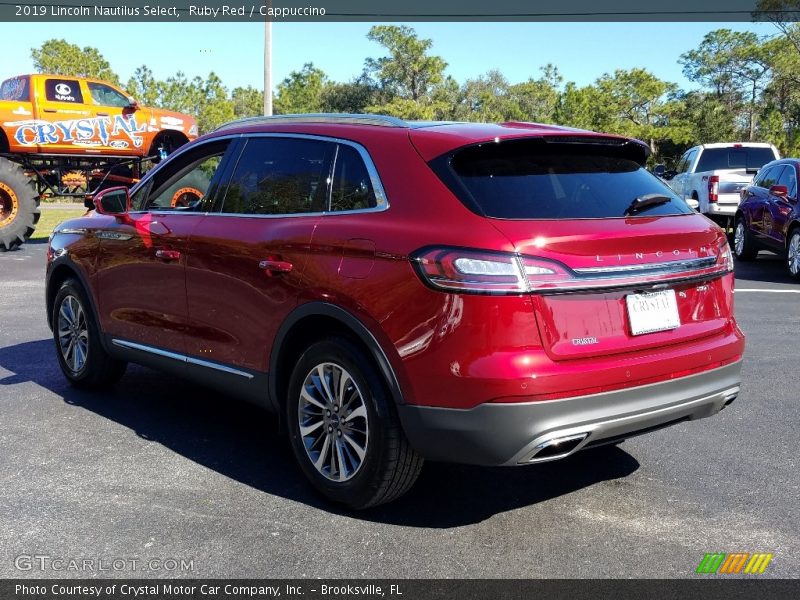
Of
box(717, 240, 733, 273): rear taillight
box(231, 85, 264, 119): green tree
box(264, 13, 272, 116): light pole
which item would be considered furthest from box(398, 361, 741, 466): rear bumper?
box(231, 85, 264, 119): green tree

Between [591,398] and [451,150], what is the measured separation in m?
1.22

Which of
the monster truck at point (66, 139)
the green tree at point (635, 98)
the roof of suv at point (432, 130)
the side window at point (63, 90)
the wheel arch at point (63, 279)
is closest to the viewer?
the roof of suv at point (432, 130)

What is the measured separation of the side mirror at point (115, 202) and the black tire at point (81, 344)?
652 mm

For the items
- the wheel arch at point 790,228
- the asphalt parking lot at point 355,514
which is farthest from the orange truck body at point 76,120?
the asphalt parking lot at point 355,514

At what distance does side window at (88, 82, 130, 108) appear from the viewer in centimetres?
1708

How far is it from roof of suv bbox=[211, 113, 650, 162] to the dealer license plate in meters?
0.82

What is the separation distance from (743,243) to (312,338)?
1246cm

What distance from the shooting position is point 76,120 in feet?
54.9

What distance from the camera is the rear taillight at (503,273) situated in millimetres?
3359

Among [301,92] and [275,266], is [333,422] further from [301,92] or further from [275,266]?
[301,92]

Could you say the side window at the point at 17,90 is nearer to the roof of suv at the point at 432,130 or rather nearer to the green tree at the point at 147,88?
the roof of suv at the point at 432,130

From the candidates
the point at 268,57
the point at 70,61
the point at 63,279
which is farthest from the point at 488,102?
the point at 63,279

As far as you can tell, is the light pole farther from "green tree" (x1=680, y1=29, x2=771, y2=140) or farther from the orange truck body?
"green tree" (x1=680, y1=29, x2=771, y2=140)
